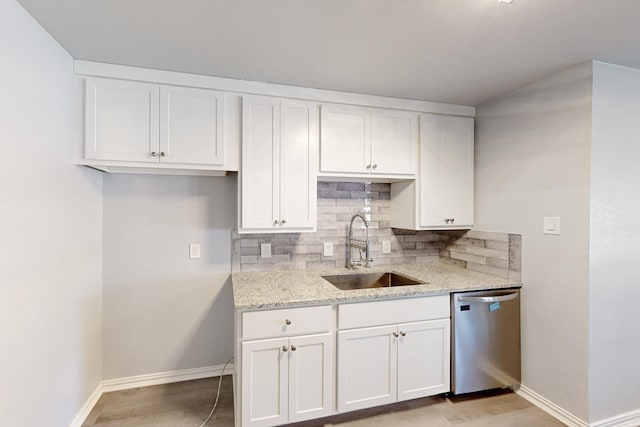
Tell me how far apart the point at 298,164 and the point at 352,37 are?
3.02 ft

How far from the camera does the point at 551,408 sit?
2.12m

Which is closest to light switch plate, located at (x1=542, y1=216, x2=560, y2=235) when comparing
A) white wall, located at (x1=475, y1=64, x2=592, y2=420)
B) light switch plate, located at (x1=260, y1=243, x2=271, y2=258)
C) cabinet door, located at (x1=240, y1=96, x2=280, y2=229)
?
white wall, located at (x1=475, y1=64, x2=592, y2=420)

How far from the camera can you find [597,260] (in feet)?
6.32

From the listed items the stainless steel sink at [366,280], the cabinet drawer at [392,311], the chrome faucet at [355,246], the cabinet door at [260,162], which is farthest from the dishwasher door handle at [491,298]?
the cabinet door at [260,162]

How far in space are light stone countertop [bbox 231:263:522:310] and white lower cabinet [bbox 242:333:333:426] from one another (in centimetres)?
23

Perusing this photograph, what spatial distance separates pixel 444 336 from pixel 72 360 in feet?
7.68

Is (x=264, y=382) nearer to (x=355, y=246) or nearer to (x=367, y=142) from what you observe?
(x=355, y=246)

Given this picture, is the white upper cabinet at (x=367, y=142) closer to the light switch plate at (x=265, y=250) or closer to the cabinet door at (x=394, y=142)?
the cabinet door at (x=394, y=142)

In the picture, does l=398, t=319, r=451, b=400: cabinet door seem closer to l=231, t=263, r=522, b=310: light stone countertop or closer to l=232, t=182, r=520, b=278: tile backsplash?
l=231, t=263, r=522, b=310: light stone countertop

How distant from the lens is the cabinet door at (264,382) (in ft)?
5.93

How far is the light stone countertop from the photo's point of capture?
6.23ft

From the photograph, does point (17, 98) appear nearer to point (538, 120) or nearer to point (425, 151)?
point (425, 151)

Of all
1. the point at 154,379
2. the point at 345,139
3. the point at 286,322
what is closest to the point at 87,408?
the point at 154,379

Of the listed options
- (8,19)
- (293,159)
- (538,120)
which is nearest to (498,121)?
(538,120)
